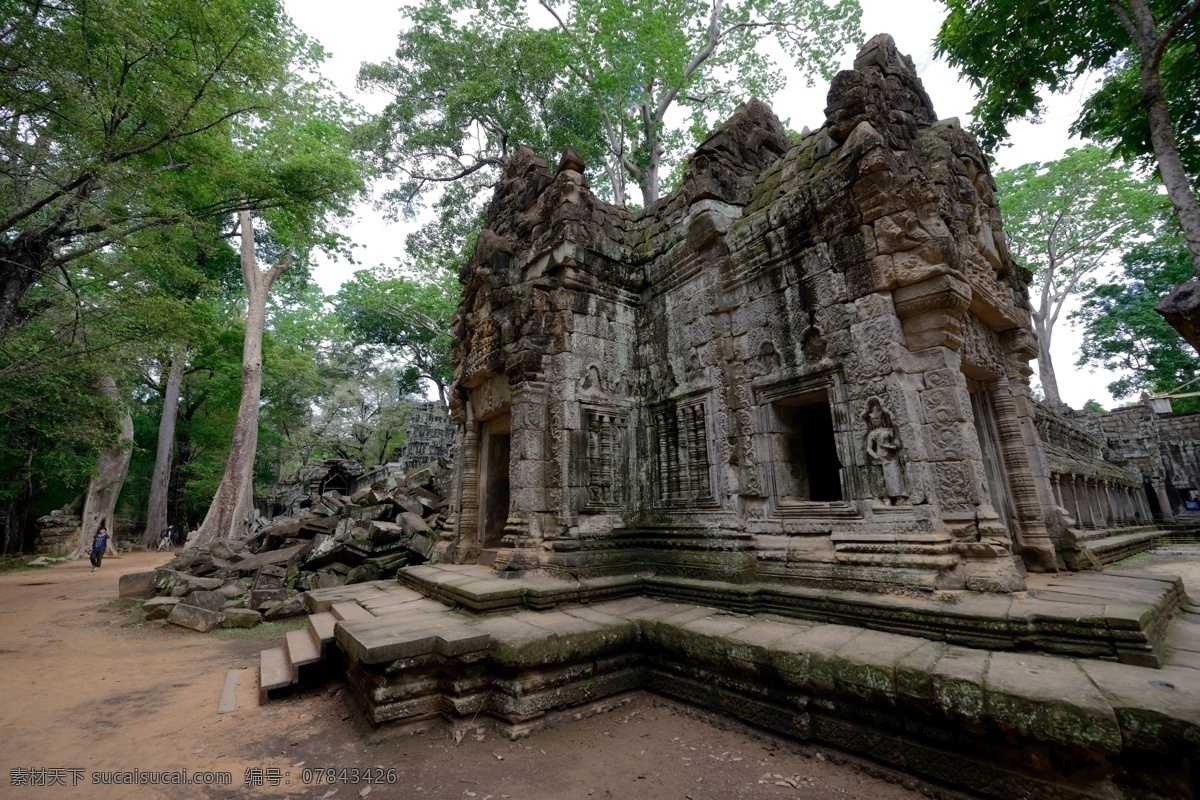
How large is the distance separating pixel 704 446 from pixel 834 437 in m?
1.47

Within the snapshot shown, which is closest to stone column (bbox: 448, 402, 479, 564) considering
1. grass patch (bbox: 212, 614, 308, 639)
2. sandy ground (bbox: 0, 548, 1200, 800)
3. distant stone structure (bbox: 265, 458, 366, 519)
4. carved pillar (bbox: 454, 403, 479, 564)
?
carved pillar (bbox: 454, 403, 479, 564)

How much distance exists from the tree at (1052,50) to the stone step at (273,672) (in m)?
11.2

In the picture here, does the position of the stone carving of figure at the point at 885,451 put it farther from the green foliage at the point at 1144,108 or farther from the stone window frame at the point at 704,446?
the green foliage at the point at 1144,108

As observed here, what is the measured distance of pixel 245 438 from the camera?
16.2 m

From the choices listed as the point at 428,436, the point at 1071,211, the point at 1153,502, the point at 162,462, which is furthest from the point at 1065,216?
the point at 162,462

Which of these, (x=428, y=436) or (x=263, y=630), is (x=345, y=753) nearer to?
(x=263, y=630)

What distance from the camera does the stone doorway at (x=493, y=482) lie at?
25.4 feet

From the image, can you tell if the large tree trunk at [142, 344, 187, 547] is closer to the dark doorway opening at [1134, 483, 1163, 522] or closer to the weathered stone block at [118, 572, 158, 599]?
the weathered stone block at [118, 572, 158, 599]

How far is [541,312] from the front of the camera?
6719 mm

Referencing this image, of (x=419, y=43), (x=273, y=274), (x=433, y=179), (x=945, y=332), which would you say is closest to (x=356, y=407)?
(x=273, y=274)

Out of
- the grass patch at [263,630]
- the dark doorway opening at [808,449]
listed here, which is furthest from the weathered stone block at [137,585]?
the dark doorway opening at [808,449]

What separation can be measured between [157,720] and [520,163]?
8.59m

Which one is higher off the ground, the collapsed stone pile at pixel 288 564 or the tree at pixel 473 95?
the tree at pixel 473 95

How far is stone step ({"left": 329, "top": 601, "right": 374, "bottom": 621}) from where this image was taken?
5470 millimetres
